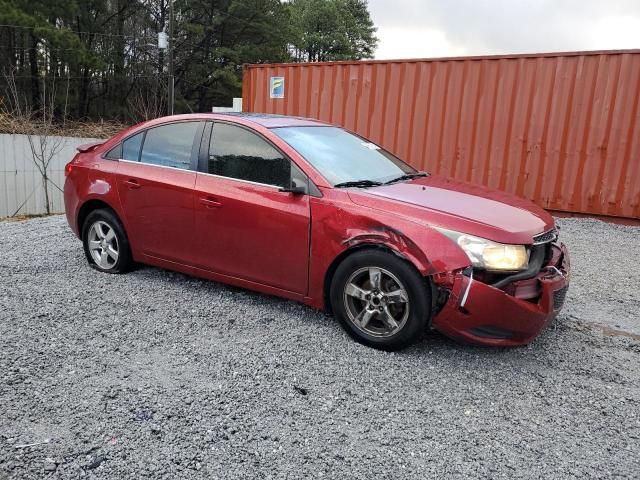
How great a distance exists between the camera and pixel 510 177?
8117 millimetres

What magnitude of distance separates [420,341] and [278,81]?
7250mm

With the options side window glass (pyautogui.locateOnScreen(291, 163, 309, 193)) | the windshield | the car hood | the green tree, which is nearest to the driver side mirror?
side window glass (pyautogui.locateOnScreen(291, 163, 309, 193))

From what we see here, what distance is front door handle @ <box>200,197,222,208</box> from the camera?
4.04 m

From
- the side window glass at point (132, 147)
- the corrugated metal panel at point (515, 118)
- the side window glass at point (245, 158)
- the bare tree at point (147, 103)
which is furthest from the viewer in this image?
the bare tree at point (147, 103)

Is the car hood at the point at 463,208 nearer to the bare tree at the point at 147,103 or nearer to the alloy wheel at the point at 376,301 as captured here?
the alloy wheel at the point at 376,301

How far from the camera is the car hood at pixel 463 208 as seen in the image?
3168 millimetres

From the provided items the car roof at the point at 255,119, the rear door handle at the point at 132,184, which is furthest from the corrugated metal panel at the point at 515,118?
the rear door handle at the point at 132,184

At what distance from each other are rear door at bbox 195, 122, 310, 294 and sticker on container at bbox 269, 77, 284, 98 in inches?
225

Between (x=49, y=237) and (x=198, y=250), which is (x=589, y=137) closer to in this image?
(x=198, y=250)

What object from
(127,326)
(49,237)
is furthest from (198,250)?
(49,237)

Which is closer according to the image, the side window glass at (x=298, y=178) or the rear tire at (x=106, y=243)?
the side window glass at (x=298, y=178)

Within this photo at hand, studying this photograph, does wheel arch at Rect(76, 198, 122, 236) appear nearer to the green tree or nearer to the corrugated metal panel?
the corrugated metal panel

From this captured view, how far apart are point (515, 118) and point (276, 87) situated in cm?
428

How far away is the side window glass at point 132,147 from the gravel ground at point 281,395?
120cm
